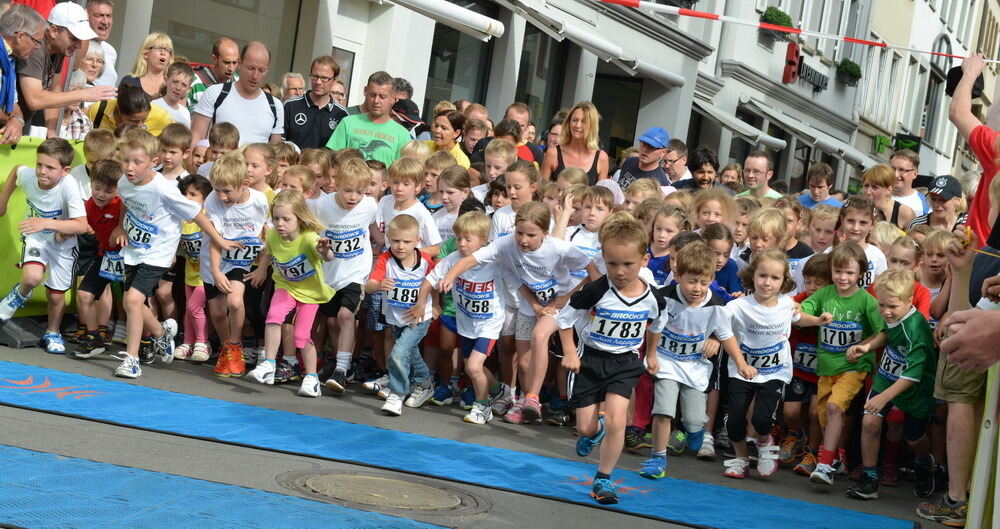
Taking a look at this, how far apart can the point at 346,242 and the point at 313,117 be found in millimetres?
2490

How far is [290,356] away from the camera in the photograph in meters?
9.24

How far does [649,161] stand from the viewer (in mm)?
11039

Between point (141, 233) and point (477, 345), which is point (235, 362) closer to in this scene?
point (141, 233)

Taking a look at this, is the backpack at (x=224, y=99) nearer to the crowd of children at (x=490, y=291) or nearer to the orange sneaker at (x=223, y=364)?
the crowd of children at (x=490, y=291)

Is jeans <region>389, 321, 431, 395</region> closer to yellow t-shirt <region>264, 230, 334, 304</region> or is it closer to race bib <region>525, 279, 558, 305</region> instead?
yellow t-shirt <region>264, 230, 334, 304</region>

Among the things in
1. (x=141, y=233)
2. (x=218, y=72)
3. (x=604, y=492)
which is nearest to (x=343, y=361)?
(x=141, y=233)

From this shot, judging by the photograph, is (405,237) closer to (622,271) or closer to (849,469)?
(622,271)

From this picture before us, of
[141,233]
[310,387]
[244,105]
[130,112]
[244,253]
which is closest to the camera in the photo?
[310,387]

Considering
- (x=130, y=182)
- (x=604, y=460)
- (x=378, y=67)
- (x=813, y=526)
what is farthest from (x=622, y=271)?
(x=378, y=67)

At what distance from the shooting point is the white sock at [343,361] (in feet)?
30.1

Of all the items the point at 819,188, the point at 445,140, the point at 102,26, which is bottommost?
the point at 445,140

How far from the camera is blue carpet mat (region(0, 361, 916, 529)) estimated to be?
264 inches

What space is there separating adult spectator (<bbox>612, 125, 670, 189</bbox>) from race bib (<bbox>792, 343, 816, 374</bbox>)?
2.69m

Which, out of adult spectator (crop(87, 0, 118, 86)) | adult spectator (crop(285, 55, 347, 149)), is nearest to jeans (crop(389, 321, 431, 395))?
adult spectator (crop(285, 55, 347, 149))
